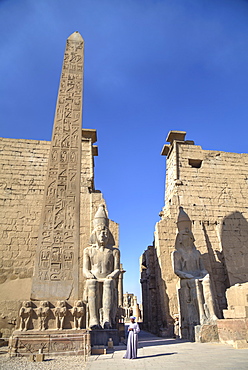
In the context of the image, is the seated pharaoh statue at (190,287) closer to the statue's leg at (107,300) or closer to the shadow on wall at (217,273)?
the statue's leg at (107,300)

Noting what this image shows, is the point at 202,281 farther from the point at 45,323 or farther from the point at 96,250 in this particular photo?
the point at 45,323

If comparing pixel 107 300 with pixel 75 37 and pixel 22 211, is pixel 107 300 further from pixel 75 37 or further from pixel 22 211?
pixel 75 37

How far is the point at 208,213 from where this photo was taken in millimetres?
9367

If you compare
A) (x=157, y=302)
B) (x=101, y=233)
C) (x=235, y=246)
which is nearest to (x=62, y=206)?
(x=101, y=233)

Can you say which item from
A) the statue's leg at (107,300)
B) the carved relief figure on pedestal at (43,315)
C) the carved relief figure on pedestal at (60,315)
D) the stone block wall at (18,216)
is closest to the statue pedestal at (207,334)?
the statue's leg at (107,300)

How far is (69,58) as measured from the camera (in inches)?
262

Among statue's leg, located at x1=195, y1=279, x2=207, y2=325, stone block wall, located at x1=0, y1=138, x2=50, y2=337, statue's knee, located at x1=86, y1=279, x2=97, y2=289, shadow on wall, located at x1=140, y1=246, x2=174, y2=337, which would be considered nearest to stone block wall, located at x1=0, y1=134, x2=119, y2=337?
stone block wall, located at x1=0, y1=138, x2=50, y2=337

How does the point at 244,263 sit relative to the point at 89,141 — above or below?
below

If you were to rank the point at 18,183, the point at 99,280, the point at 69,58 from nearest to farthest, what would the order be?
the point at 99,280 → the point at 69,58 → the point at 18,183

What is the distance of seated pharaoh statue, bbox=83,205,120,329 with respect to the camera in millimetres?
5328

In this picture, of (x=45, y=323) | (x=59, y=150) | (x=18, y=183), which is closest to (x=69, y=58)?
(x=59, y=150)

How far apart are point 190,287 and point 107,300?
6.24 feet

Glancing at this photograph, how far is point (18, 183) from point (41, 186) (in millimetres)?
738

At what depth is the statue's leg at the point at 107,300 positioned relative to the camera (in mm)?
5266
